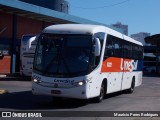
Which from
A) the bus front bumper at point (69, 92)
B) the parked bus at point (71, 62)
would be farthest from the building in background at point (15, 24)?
the bus front bumper at point (69, 92)

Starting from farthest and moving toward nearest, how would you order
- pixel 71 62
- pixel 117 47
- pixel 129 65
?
pixel 129 65 → pixel 117 47 → pixel 71 62

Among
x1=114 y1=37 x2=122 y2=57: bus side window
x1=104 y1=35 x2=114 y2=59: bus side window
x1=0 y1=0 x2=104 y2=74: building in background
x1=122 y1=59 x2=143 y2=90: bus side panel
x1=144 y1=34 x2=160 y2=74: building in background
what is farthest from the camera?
x1=144 y1=34 x2=160 y2=74: building in background

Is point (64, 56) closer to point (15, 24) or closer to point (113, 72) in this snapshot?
point (113, 72)

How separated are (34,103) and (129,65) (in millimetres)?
8139

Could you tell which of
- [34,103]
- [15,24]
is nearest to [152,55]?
[15,24]

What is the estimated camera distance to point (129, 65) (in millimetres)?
23453

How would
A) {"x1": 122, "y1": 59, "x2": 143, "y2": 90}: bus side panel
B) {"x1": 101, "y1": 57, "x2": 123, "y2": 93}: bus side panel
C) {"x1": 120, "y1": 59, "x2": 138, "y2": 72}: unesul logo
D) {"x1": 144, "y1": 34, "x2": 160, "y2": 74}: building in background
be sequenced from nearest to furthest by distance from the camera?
{"x1": 101, "y1": 57, "x2": 123, "y2": 93}: bus side panel, {"x1": 120, "y1": 59, "x2": 138, "y2": 72}: unesul logo, {"x1": 122, "y1": 59, "x2": 143, "y2": 90}: bus side panel, {"x1": 144, "y1": 34, "x2": 160, "y2": 74}: building in background

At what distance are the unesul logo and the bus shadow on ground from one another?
14.2 feet

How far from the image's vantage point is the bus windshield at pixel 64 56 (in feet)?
52.1

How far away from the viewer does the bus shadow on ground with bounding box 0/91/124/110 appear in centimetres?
1536

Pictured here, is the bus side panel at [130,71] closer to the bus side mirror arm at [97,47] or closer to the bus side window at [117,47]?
the bus side window at [117,47]

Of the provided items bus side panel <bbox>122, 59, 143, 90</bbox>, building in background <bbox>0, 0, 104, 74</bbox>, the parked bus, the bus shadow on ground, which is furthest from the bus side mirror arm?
building in background <bbox>0, 0, 104, 74</bbox>

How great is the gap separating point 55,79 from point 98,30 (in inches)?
107

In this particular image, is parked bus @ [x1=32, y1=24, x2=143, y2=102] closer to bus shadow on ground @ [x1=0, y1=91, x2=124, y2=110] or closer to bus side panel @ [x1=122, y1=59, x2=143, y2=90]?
bus shadow on ground @ [x1=0, y1=91, x2=124, y2=110]
